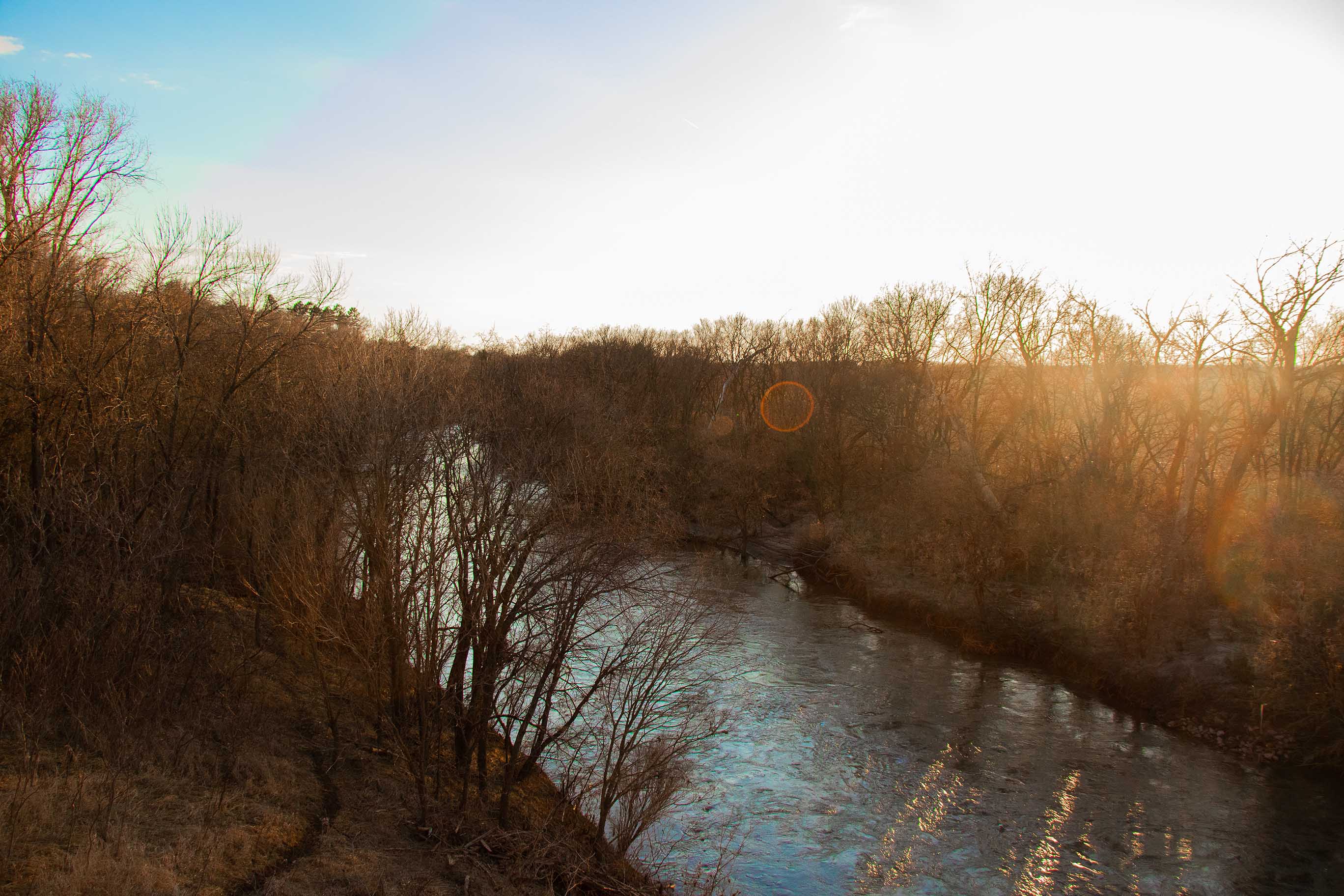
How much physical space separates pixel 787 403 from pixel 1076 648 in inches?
1054

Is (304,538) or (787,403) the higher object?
(787,403)

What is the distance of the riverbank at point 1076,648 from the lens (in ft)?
60.7

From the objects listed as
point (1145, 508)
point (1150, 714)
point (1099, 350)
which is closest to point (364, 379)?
point (1150, 714)

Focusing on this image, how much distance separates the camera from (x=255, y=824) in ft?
37.1

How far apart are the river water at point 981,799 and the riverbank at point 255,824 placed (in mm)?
3009

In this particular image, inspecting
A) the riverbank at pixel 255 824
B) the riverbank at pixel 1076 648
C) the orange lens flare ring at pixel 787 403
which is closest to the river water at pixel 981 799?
the riverbank at pixel 1076 648

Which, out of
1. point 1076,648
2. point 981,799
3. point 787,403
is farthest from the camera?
point 787,403

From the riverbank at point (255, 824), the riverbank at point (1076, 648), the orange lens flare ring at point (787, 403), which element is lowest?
the riverbank at point (255, 824)

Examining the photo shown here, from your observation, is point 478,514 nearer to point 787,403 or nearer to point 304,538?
point 304,538

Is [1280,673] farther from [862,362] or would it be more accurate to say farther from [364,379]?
[862,362]

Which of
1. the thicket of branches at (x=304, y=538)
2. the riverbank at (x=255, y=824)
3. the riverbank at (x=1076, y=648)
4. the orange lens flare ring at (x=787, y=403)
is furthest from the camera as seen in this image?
the orange lens flare ring at (x=787, y=403)

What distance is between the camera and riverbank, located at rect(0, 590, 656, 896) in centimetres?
952

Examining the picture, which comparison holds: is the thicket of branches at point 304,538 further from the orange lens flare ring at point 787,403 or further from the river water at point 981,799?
the orange lens flare ring at point 787,403

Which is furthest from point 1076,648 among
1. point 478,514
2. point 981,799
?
point 478,514
